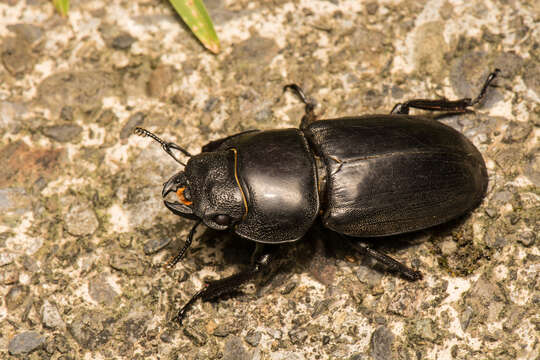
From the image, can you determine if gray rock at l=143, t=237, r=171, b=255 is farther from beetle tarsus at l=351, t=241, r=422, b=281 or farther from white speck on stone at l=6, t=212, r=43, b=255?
beetle tarsus at l=351, t=241, r=422, b=281

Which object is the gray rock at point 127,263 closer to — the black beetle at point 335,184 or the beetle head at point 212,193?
the black beetle at point 335,184

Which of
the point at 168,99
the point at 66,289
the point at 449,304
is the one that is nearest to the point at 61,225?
the point at 66,289

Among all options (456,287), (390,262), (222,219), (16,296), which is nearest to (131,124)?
(222,219)

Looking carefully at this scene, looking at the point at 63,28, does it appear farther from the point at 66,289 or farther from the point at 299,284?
the point at 299,284

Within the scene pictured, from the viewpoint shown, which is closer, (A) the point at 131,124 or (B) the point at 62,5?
(A) the point at 131,124

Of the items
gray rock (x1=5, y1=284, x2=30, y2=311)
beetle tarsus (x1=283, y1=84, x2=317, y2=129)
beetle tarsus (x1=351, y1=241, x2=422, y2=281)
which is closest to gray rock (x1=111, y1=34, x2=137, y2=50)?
beetle tarsus (x1=283, y1=84, x2=317, y2=129)

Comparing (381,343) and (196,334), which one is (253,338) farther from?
(381,343)
